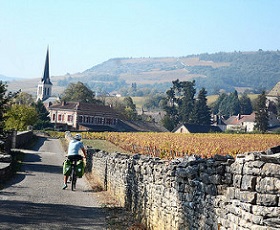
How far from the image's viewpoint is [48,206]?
14484 mm

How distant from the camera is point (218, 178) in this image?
24.3 ft

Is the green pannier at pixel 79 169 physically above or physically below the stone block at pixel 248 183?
below

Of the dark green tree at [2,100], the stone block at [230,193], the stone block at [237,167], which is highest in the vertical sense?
the dark green tree at [2,100]

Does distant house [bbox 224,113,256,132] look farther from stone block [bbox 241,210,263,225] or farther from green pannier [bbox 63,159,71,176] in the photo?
stone block [bbox 241,210,263,225]

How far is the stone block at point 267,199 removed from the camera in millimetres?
5635

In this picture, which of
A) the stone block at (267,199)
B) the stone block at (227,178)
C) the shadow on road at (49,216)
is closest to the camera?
the stone block at (267,199)

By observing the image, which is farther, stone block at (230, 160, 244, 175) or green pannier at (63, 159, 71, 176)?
green pannier at (63, 159, 71, 176)

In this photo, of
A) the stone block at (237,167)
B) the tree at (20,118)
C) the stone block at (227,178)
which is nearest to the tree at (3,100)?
the stone block at (227,178)

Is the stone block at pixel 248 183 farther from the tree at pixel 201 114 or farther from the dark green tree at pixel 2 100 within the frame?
the tree at pixel 201 114

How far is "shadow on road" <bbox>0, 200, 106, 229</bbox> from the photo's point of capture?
11.9 meters

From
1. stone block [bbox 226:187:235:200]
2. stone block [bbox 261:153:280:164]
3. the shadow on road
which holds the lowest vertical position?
the shadow on road

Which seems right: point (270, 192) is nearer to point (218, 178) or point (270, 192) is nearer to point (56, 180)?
point (218, 178)

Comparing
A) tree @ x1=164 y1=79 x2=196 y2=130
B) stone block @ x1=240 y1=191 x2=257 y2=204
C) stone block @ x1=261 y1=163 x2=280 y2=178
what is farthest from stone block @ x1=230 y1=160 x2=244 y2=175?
tree @ x1=164 y1=79 x2=196 y2=130

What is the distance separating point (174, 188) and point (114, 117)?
406 ft
